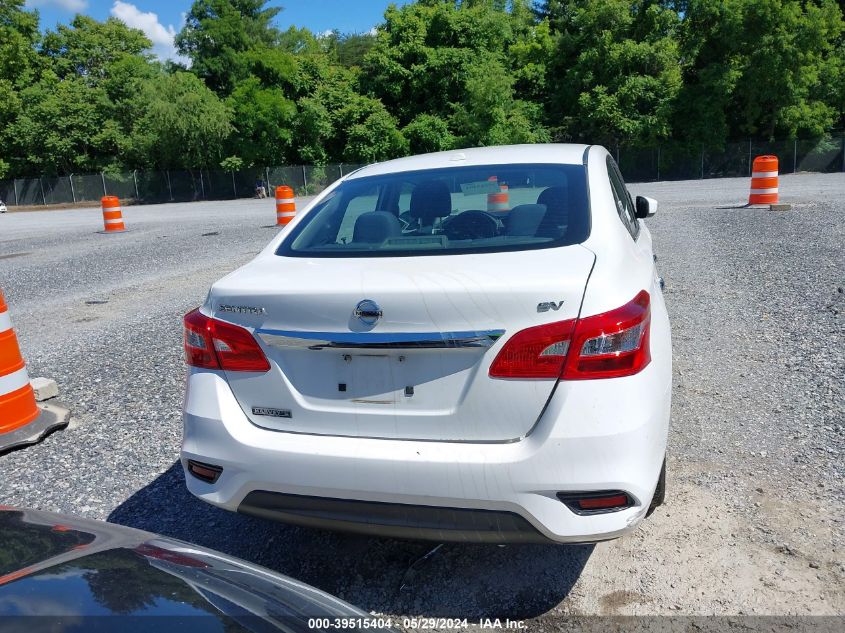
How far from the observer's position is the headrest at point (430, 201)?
3545 millimetres

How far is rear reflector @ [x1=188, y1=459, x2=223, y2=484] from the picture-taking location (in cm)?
284

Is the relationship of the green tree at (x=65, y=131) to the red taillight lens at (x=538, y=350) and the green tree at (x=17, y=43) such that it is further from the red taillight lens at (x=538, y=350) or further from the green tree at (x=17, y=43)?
the red taillight lens at (x=538, y=350)

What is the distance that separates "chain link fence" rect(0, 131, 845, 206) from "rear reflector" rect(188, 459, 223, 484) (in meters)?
37.2

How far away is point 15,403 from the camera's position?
4.59 metres

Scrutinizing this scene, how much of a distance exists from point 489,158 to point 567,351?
5.70ft

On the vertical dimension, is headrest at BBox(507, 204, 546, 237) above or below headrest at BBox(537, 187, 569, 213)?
below

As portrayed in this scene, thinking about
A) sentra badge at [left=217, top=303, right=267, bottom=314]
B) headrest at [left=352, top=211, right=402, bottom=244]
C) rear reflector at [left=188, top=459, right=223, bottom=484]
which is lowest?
rear reflector at [left=188, top=459, right=223, bottom=484]

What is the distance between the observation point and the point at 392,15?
131ft

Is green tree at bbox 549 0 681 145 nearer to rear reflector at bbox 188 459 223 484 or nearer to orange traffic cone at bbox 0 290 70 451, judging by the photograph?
orange traffic cone at bbox 0 290 70 451

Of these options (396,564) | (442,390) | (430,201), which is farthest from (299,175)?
(442,390)

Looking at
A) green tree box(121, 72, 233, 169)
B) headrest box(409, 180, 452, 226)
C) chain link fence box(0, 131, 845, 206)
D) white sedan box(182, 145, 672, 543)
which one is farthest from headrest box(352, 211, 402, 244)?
green tree box(121, 72, 233, 169)

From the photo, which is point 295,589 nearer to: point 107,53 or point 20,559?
point 20,559

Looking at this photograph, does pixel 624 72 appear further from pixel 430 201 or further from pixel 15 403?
pixel 15 403

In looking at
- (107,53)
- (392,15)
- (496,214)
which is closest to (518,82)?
(392,15)
